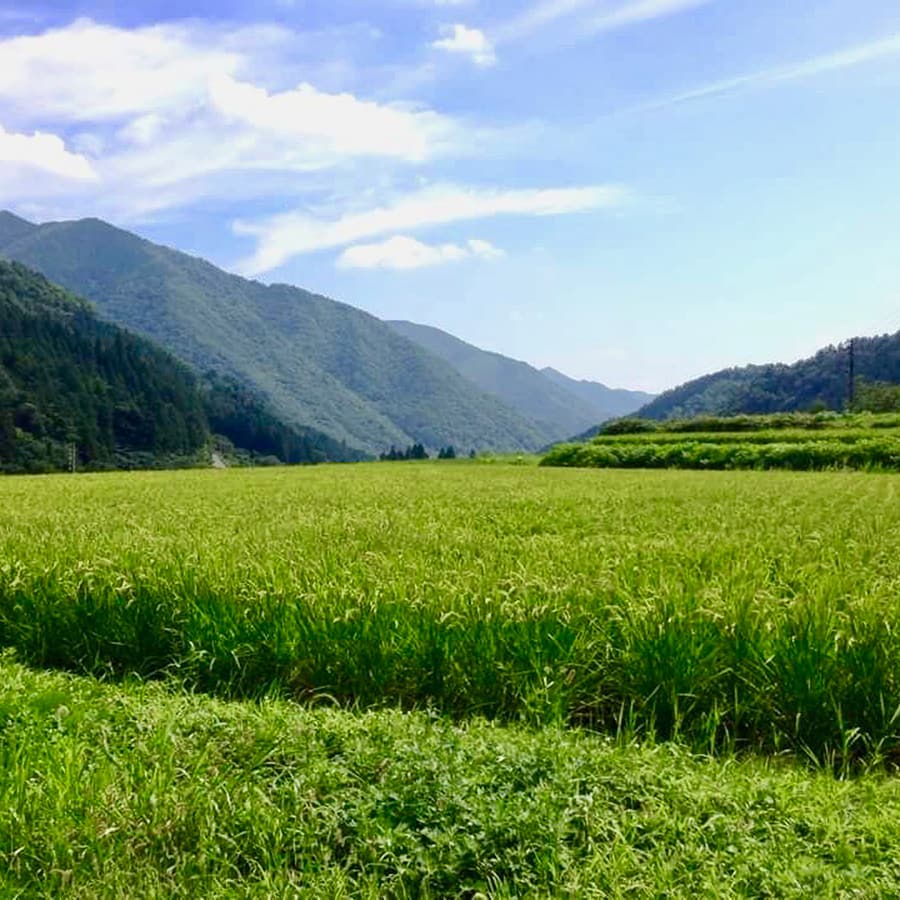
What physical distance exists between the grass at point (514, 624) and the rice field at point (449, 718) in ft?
0.07

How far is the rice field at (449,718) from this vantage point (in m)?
2.85

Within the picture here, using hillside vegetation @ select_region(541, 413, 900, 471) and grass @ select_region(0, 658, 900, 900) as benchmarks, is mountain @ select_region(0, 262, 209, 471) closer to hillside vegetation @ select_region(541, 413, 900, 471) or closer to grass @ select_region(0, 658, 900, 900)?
hillside vegetation @ select_region(541, 413, 900, 471)

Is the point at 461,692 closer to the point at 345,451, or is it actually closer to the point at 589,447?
the point at 589,447

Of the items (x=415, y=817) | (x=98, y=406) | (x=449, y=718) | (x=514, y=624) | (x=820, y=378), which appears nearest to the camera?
(x=415, y=817)

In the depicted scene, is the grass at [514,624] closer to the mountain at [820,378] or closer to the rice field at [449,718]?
the rice field at [449,718]

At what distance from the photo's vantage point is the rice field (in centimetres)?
285

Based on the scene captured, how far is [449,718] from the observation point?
4148mm

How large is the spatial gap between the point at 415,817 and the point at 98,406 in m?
114

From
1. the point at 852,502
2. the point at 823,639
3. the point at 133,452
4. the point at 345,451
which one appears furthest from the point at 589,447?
the point at 345,451

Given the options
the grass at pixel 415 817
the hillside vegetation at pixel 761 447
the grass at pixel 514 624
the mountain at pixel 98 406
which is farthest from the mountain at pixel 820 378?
the grass at pixel 415 817

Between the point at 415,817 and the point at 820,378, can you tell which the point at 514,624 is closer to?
the point at 415,817

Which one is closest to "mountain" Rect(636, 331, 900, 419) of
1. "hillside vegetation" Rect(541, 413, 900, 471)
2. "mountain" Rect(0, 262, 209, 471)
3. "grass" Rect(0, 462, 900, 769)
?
"hillside vegetation" Rect(541, 413, 900, 471)

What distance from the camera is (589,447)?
148 feet

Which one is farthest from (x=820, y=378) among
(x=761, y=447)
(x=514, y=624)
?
(x=514, y=624)
